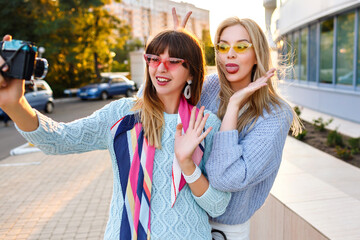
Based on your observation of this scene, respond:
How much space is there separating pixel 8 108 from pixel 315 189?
2892 mm

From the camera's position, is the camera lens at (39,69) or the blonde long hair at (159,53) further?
the blonde long hair at (159,53)

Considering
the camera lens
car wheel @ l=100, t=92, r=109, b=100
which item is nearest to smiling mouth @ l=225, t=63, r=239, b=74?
the camera lens

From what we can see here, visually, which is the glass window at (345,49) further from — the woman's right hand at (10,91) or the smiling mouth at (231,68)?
the woman's right hand at (10,91)

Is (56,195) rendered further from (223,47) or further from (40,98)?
(40,98)

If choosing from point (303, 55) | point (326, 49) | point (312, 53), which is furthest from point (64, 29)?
point (326, 49)

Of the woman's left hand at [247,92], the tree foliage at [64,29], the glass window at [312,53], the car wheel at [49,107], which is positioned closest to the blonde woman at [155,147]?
the woman's left hand at [247,92]

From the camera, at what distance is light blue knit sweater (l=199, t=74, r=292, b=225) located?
1.63 meters

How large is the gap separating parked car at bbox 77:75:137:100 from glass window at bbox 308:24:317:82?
488 inches

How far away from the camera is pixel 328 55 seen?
1318cm

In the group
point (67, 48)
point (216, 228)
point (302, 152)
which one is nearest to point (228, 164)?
point (216, 228)

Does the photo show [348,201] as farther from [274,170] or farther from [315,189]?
[274,170]

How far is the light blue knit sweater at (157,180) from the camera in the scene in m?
1.58

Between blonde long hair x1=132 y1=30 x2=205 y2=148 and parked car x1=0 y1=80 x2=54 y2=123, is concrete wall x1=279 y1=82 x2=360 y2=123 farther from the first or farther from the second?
parked car x1=0 y1=80 x2=54 y2=123

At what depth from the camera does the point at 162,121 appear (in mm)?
1723
